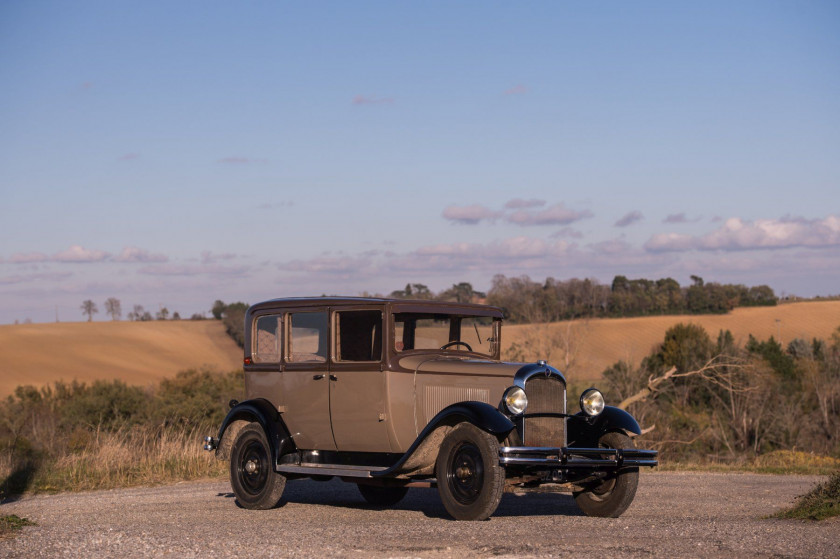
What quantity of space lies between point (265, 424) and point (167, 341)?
60686mm

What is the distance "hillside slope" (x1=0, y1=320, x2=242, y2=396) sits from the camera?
2195 inches

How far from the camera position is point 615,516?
945 centimetres

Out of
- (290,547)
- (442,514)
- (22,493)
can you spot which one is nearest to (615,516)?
(442,514)

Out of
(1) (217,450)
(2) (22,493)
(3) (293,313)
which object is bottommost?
(2) (22,493)

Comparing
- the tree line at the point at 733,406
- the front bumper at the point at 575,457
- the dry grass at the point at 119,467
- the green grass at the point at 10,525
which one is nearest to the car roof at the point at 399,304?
the front bumper at the point at 575,457

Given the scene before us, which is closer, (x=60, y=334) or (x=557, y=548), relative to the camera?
(x=557, y=548)

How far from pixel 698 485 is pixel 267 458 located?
240 inches

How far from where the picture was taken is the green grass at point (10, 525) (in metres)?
7.96

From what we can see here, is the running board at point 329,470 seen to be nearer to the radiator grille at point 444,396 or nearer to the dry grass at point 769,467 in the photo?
the radiator grille at point 444,396

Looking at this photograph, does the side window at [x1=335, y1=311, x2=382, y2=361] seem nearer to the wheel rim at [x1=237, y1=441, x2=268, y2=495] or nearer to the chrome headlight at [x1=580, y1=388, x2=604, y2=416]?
the wheel rim at [x1=237, y1=441, x2=268, y2=495]

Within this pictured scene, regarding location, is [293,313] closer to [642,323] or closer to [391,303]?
[391,303]

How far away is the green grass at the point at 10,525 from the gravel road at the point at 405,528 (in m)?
0.11

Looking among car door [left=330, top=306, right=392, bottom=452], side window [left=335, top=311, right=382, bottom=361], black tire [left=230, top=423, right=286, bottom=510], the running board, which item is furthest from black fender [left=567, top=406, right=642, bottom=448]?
black tire [left=230, top=423, right=286, bottom=510]

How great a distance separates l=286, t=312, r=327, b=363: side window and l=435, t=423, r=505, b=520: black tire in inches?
81.2
